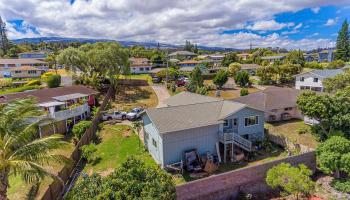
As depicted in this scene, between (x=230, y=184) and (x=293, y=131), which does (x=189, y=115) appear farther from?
(x=293, y=131)

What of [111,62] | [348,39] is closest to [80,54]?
[111,62]

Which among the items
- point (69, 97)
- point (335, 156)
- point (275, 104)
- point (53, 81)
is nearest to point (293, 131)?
point (275, 104)

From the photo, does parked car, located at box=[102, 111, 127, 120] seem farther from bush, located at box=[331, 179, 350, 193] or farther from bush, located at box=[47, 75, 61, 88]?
bush, located at box=[331, 179, 350, 193]

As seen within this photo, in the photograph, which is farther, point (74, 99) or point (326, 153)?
point (74, 99)

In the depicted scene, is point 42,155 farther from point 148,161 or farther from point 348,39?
point 348,39

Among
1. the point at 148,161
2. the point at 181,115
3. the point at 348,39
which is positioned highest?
the point at 348,39
